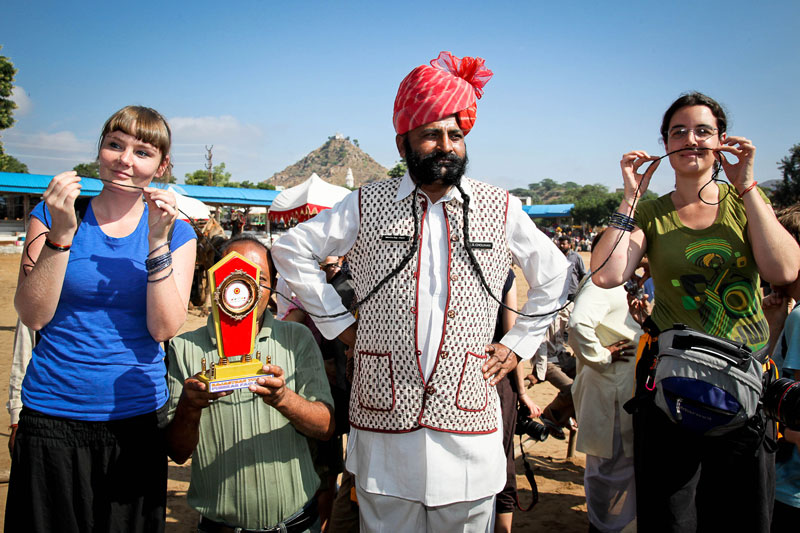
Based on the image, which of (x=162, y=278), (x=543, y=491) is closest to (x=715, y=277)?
(x=162, y=278)

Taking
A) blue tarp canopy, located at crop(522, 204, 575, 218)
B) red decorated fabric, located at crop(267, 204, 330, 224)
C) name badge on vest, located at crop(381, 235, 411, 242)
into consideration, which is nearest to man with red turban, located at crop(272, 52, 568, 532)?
name badge on vest, located at crop(381, 235, 411, 242)

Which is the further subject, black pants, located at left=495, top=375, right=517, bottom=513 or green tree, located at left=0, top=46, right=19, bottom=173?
green tree, located at left=0, top=46, right=19, bottom=173

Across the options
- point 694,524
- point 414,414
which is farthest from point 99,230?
point 694,524

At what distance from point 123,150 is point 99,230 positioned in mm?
307

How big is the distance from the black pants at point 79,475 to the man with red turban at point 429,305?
79cm

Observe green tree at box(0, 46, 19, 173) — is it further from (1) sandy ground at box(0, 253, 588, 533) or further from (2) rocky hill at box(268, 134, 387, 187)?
(2) rocky hill at box(268, 134, 387, 187)

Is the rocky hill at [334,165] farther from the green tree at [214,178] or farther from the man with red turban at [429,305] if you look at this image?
the man with red turban at [429,305]

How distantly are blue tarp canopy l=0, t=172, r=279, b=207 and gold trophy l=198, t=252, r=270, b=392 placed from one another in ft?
55.0

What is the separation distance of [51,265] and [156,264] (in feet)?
1.05

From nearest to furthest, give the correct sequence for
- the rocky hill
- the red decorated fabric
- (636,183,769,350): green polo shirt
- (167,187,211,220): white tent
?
1. (636,183,769,350): green polo shirt
2. the red decorated fabric
3. (167,187,211,220): white tent
4. the rocky hill

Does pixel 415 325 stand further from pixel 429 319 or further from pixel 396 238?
pixel 396 238

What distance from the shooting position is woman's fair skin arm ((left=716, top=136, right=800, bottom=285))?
2088 millimetres

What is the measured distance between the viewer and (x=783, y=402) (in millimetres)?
1973

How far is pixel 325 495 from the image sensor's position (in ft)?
9.35
